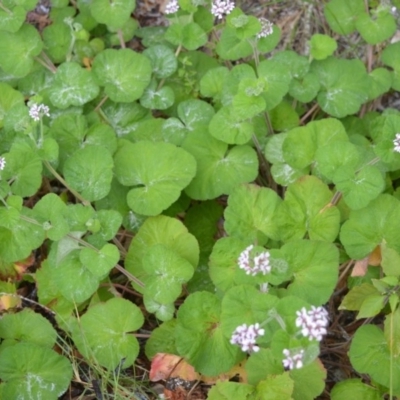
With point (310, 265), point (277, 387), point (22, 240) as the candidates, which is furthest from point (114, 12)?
point (277, 387)

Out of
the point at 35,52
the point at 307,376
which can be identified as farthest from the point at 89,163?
the point at 307,376

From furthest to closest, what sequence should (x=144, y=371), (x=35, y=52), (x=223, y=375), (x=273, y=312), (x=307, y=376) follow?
1. (x=35, y=52)
2. (x=144, y=371)
3. (x=223, y=375)
4. (x=307, y=376)
5. (x=273, y=312)

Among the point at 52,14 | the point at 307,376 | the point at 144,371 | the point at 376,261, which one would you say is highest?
the point at 52,14

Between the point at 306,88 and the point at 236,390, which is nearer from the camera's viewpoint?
the point at 236,390

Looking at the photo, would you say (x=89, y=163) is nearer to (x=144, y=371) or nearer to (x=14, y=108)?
(x=14, y=108)

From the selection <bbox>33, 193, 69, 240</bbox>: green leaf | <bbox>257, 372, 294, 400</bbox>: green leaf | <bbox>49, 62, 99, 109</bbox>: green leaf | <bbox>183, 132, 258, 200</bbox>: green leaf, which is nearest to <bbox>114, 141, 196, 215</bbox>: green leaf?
<bbox>183, 132, 258, 200</bbox>: green leaf

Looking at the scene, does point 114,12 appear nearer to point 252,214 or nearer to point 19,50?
point 19,50

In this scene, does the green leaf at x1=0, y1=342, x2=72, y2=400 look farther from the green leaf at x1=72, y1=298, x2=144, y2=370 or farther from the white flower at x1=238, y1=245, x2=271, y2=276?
the white flower at x1=238, y1=245, x2=271, y2=276
